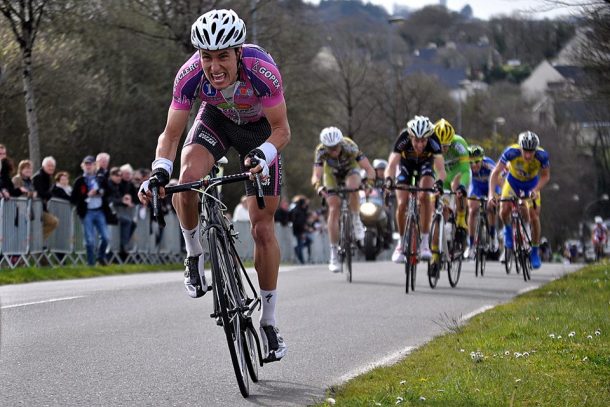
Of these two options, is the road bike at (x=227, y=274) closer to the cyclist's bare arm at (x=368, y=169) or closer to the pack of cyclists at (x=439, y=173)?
the pack of cyclists at (x=439, y=173)

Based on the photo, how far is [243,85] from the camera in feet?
27.6

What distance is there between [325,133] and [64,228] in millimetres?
5378

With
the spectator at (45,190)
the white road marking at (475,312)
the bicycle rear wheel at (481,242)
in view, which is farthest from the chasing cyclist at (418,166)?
the spectator at (45,190)

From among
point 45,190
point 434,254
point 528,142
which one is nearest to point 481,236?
point 528,142

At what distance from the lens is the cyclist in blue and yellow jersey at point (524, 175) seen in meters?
19.2

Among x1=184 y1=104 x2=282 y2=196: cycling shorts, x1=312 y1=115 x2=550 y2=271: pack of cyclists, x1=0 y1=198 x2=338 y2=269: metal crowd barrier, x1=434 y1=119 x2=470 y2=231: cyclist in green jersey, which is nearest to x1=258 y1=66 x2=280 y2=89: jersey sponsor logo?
x1=184 y1=104 x2=282 y2=196: cycling shorts

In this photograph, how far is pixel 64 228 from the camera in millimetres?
21438

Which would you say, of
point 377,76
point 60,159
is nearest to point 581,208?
point 377,76

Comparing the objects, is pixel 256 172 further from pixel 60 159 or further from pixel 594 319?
pixel 60 159

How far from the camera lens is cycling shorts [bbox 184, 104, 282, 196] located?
28.1 ft

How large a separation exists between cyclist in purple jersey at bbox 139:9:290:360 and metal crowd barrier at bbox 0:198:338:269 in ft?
21.7

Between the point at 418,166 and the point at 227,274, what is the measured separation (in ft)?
29.9

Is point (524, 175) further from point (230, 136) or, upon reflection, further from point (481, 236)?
point (230, 136)

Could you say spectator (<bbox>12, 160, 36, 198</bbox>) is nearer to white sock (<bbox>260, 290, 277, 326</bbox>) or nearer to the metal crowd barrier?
the metal crowd barrier
